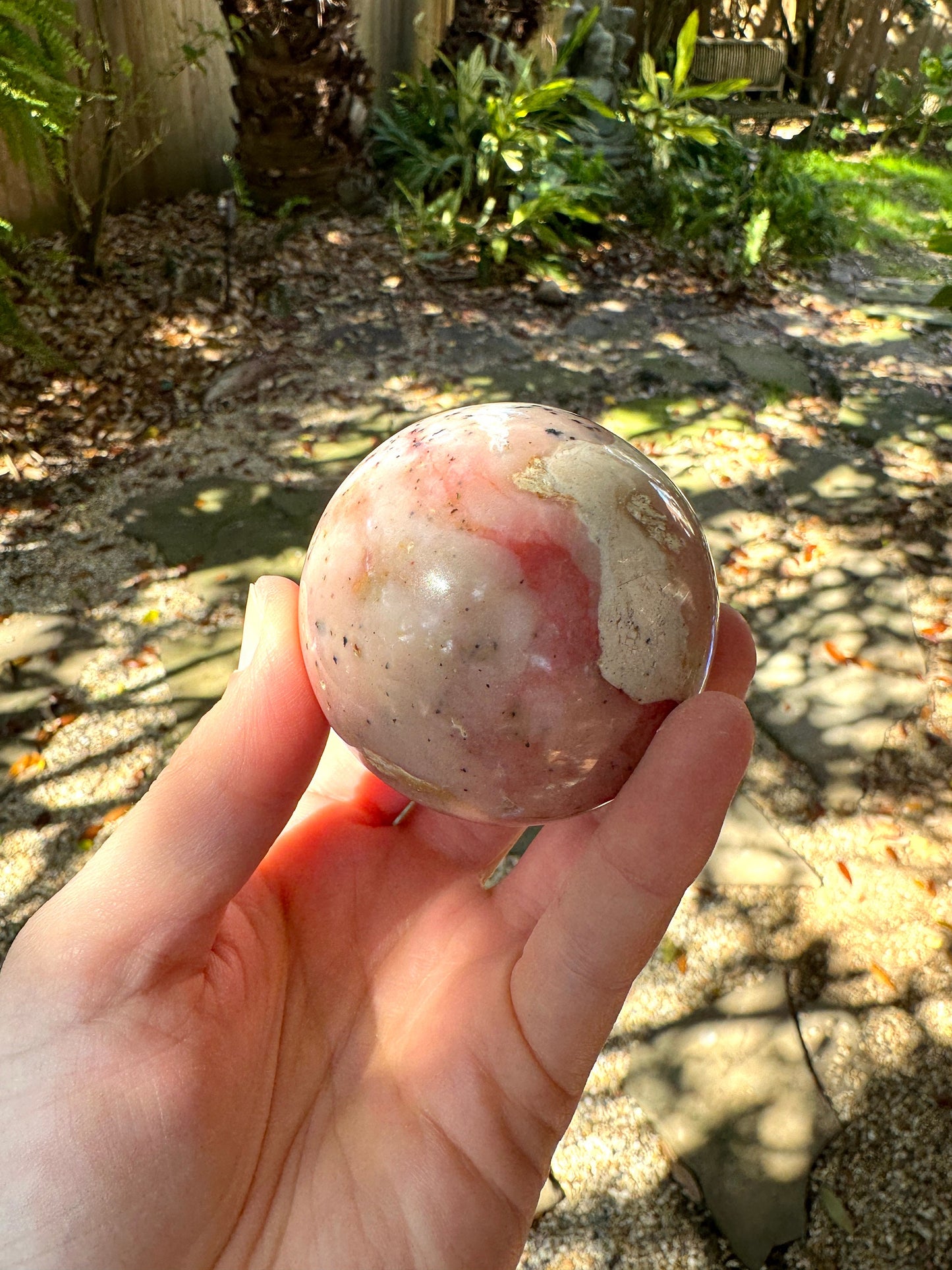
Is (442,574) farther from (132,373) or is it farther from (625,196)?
(625,196)

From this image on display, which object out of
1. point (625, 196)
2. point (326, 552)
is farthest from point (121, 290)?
point (326, 552)

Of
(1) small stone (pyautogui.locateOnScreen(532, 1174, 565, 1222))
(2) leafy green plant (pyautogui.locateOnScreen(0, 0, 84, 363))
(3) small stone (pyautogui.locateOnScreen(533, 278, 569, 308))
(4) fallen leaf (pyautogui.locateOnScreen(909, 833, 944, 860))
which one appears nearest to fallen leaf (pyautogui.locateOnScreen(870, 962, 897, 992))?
(4) fallen leaf (pyautogui.locateOnScreen(909, 833, 944, 860))

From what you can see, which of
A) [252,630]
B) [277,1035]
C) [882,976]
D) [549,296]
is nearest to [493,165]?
[549,296]

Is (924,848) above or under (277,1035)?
under

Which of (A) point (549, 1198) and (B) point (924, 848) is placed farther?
(B) point (924, 848)

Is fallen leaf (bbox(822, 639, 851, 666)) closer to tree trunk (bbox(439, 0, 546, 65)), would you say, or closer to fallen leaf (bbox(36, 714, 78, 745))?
fallen leaf (bbox(36, 714, 78, 745))

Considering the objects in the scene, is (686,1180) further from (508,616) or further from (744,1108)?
(508,616)

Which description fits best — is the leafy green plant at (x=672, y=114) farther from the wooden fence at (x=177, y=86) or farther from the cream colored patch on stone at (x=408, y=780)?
the cream colored patch on stone at (x=408, y=780)
